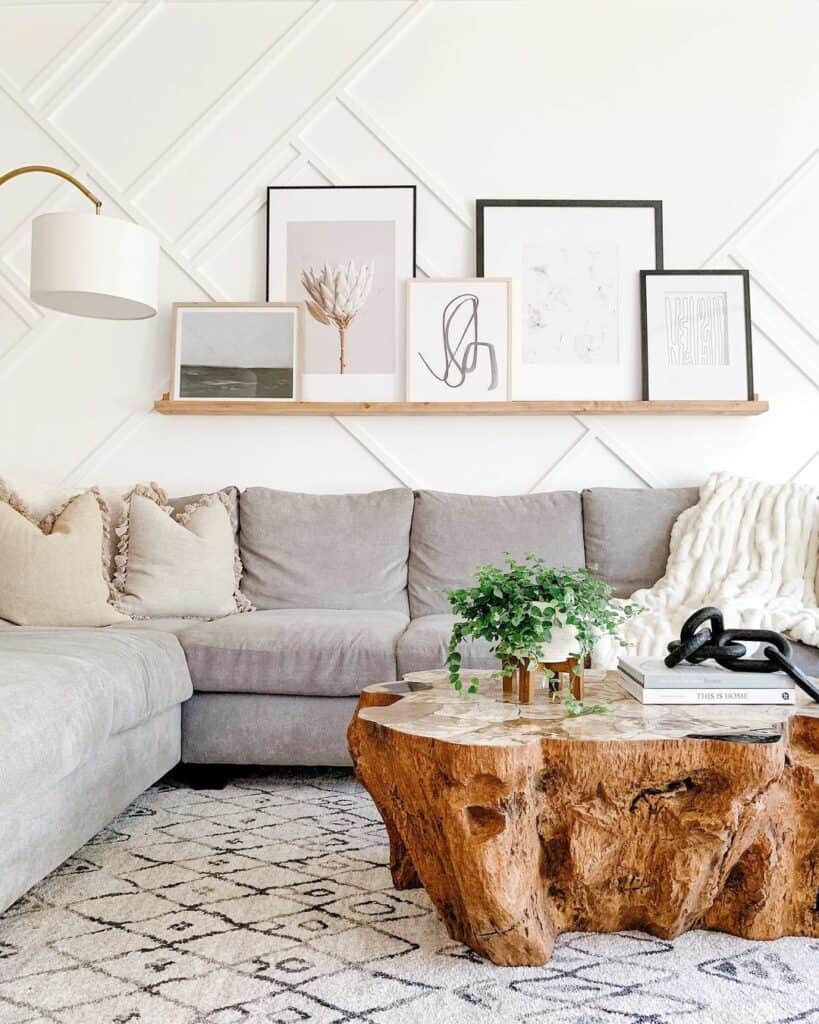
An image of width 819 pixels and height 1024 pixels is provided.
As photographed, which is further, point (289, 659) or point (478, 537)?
point (478, 537)

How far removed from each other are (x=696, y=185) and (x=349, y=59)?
54.3 inches

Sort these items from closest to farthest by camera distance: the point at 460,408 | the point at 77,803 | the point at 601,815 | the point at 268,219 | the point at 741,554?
the point at 601,815 < the point at 77,803 < the point at 741,554 < the point at 460,408 < the point at 268,219

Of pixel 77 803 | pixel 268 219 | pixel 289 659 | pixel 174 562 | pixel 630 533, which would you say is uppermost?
pixel 268 219

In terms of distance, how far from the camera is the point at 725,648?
1.71m

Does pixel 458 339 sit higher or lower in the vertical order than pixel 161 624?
higher

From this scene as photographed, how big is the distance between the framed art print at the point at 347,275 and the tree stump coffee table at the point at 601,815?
6.66ft

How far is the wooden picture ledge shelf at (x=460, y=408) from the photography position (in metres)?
3.38

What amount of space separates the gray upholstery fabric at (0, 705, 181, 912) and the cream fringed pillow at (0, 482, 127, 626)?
1.97 ft

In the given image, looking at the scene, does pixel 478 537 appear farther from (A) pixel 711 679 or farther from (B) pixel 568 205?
(A) pixel 711 679

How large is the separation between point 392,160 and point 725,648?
8.23ft

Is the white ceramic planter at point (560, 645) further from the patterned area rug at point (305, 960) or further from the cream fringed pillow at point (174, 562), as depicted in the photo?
the cream fringed pillow at point (174, 562)

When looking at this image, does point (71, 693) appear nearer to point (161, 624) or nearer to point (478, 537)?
point (161, 624)

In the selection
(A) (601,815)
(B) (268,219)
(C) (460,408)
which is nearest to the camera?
(A) (601,815)

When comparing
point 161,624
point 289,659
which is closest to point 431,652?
point 289,659
